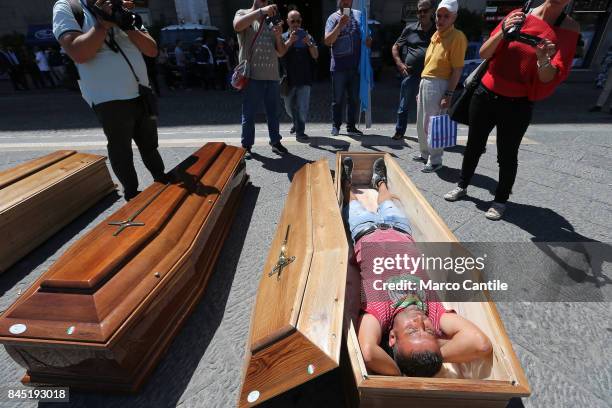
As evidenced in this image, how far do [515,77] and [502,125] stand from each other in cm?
37

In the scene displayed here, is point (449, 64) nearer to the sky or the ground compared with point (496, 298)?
nearer to the sky

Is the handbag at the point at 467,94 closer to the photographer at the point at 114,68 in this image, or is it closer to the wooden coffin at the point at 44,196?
the photographer at the point at 114,68

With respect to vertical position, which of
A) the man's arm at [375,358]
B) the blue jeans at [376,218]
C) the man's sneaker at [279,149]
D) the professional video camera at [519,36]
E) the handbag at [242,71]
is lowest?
the man's sneaker at [279,149]

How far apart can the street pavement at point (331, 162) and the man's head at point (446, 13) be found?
5.32ft

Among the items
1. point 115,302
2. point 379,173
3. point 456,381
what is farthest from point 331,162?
point 456,381

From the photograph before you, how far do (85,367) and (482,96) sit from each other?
10.5 feet

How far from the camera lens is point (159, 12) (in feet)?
50.9

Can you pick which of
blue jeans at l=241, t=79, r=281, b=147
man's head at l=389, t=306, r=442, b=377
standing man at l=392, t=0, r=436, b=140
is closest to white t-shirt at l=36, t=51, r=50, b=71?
blue jeans at l=241, t=79, r=281, b=147

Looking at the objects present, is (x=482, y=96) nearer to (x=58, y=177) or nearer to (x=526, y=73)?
(x=526, y=73)

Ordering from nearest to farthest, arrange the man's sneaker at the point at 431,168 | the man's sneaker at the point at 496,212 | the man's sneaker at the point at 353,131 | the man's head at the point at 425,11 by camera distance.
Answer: the man's sneaker at the point at 496,212
the man's head at the point at 425,11
the man's sneaker at the point at 431,168
the man's sneaker at the point at 353,131

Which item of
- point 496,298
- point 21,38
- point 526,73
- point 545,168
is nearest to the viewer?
point 496,298

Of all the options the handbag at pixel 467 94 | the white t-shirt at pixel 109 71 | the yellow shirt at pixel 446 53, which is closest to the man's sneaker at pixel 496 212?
the handbag at pixel 467 94

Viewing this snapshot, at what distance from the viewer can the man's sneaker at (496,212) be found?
2.83 m

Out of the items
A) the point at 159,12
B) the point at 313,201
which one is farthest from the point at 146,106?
the point at 159,12
